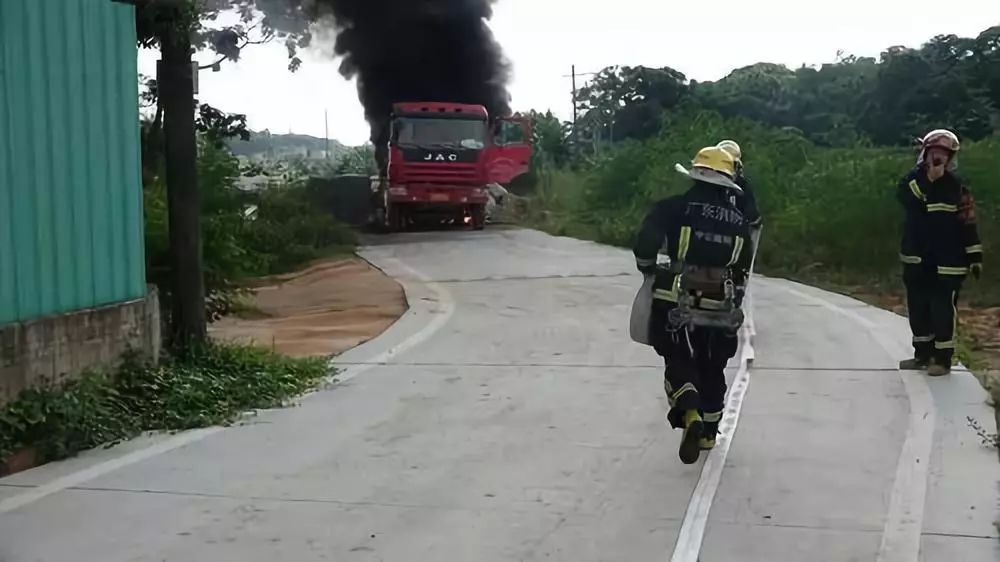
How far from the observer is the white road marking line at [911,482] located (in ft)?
14.4

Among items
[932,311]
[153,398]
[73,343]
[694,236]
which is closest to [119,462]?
[73,343]

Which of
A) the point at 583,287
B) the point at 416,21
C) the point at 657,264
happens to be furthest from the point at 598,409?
the point at 416,21

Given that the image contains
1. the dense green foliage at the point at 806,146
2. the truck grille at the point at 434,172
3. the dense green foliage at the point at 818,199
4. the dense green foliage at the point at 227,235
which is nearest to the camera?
the dense green foliage at the point at 227,235

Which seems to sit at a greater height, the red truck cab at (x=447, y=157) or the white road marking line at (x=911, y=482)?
the red truck cab at (x=447, y=157)

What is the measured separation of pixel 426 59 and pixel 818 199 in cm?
1365

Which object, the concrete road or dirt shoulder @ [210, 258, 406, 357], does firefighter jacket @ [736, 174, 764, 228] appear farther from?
dirt shoulder @ [210, 258, 406, 357]

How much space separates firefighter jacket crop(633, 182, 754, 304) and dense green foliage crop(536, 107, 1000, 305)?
805 cm

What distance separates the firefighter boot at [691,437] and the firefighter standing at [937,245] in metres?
2.90

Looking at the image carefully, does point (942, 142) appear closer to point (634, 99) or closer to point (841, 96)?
point (841, 96)

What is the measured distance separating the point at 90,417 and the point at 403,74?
2292 centimetres

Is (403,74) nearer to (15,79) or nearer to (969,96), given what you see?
(969,96)

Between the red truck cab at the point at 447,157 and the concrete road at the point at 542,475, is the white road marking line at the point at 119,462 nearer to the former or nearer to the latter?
the concrete road at the point at 542,475

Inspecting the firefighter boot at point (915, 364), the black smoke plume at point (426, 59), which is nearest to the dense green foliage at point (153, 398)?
the firefighter boot at point (915, 364)

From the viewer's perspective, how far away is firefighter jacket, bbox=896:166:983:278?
772 centimetres
